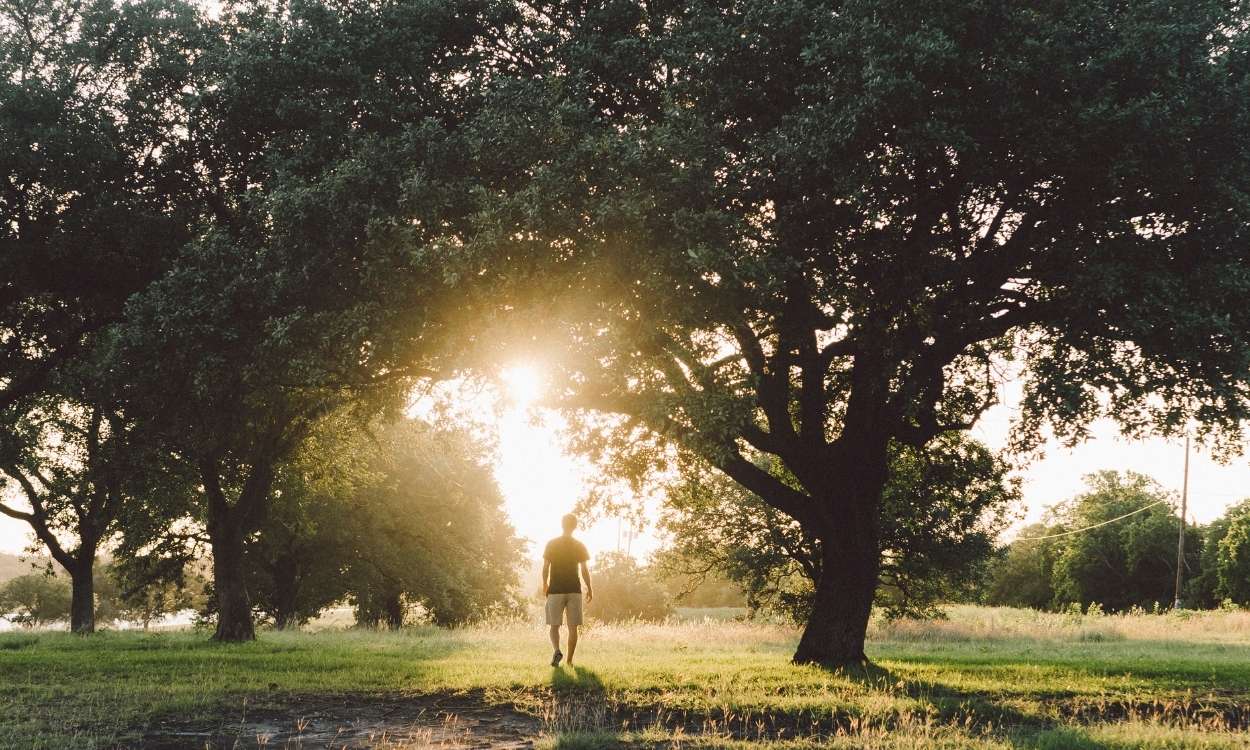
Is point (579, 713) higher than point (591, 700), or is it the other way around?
point (579, 713)

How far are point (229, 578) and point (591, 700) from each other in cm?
1506

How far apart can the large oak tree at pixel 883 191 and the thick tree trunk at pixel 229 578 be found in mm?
13233

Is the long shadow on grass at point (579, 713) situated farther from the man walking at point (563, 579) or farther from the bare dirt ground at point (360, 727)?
the man walking at point (563, 579)

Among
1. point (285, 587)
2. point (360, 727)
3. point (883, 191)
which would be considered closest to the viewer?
point (360, 727)

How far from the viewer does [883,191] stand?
35.4ft

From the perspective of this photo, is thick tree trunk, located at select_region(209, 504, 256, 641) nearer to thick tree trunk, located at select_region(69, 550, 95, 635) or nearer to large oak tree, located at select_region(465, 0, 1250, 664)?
large oak tree, located at select_region(465, 0, 1250, 664)

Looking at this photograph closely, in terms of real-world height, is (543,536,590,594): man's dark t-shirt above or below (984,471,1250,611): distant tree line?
above

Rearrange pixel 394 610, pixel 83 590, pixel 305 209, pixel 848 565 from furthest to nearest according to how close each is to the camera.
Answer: pixel 394 610, pixel 83 590, pixel 848 565, pixel 305 209

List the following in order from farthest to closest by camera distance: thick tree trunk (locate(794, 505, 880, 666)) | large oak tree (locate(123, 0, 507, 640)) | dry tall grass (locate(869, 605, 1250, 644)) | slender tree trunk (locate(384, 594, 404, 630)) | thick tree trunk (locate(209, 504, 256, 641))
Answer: slender tree trunk (locate(384, 594, 404, 630)), dry tall grass (locate(869, 605, 1250, 644)), thick tree trunk (locate(209, 504, 256, 641)), thick tree trunk (locate(794, 505, 880, 666)), large oak tree (locate(123, 0, 507, 640))

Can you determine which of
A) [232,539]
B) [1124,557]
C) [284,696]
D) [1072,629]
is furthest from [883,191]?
[1124,557]

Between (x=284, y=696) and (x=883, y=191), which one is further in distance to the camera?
(x=883, y=191)

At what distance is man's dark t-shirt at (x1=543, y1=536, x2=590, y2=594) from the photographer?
13.1 metres

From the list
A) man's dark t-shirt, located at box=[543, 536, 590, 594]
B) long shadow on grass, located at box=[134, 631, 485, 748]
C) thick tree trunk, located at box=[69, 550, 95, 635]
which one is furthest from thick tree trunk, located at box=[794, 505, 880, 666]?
thick tree trunk, located at box=[69, 550, 95, 635]

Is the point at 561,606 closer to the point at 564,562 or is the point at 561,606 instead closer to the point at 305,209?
the point at 564,562
